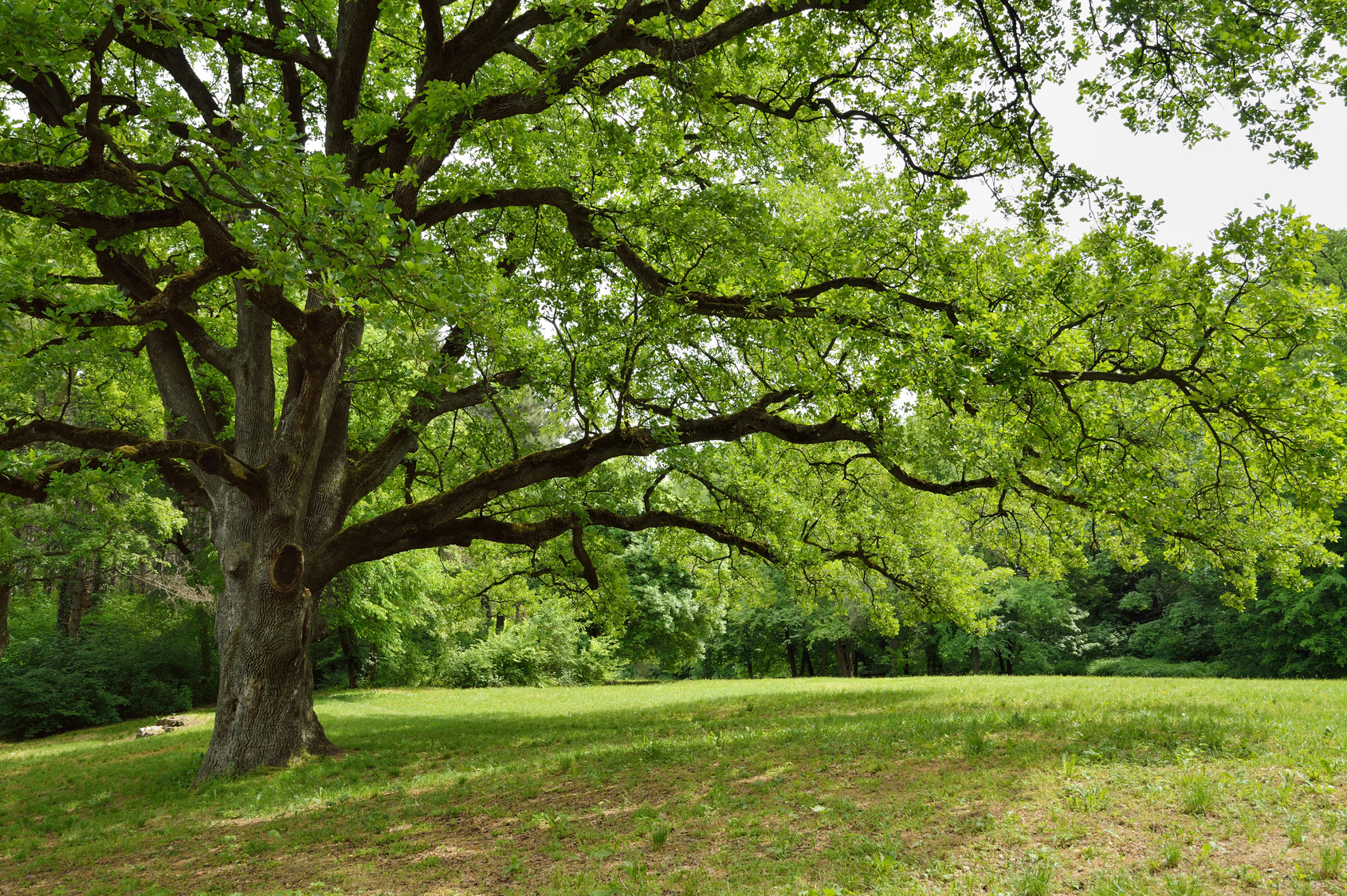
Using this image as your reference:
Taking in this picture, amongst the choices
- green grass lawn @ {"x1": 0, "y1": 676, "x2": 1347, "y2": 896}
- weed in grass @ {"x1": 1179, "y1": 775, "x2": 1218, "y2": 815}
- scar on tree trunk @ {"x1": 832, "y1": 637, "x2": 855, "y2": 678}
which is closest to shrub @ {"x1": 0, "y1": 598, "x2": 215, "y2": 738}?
green grass lawn @ {"x1": 0, "y1": 676, "x2": 1347, "y2": 896}

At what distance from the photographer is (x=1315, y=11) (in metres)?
6.40

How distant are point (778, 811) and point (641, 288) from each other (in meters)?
7.02

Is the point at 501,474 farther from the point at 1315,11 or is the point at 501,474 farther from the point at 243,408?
the point at 1315,11

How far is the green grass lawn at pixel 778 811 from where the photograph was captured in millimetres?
4926

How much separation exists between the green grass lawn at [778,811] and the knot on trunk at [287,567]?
8.60 feet

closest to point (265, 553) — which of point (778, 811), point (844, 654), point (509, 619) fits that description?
point (778, 811)

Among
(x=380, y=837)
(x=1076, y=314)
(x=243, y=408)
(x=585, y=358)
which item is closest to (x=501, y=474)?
(x=585, y=358)

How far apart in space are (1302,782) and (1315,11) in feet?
21.6

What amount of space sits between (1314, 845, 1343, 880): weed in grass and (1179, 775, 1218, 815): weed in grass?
98cm

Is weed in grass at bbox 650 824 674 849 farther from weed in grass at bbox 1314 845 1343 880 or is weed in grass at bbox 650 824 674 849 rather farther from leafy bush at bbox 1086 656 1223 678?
leafy bush at bbox 1086 656 1223 678

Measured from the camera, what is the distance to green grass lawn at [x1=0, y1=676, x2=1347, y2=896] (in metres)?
4.93

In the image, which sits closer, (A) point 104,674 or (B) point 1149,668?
(A) point 104,674

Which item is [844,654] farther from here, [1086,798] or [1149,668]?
[1086,798]

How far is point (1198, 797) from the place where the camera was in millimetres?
5500
